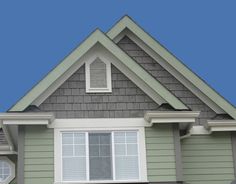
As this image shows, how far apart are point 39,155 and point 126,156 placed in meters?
2.43

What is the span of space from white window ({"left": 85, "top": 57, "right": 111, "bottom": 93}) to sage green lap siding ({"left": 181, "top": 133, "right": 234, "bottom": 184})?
3.40 meters

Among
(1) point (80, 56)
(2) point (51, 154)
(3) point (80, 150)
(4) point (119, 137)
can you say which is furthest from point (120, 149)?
(1) point (80, 56)

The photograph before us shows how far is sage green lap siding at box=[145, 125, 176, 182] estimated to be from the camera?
14.9 m

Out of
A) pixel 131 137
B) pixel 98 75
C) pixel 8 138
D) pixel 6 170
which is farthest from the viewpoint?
pixel 6 170

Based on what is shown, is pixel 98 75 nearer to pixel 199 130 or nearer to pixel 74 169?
pixel 74 169

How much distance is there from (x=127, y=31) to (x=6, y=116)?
235 inches

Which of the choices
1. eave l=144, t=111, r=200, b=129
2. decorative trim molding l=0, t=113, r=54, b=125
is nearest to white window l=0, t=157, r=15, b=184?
decorative trim molding l=0, t=113, r=54, b=125

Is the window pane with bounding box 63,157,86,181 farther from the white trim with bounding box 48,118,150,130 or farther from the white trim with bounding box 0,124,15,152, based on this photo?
the white trim with bounding box 0,124,15,152

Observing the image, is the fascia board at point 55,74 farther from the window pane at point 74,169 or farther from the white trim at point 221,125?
the white trim at point 221,125

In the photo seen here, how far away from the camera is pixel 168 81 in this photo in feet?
59.3

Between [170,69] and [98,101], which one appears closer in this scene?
[98,101]

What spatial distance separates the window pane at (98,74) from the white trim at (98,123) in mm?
1090

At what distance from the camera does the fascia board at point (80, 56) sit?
1491cm

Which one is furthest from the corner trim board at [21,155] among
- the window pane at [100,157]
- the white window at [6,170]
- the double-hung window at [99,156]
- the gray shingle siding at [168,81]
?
the gray shingle siding at [168,81]
